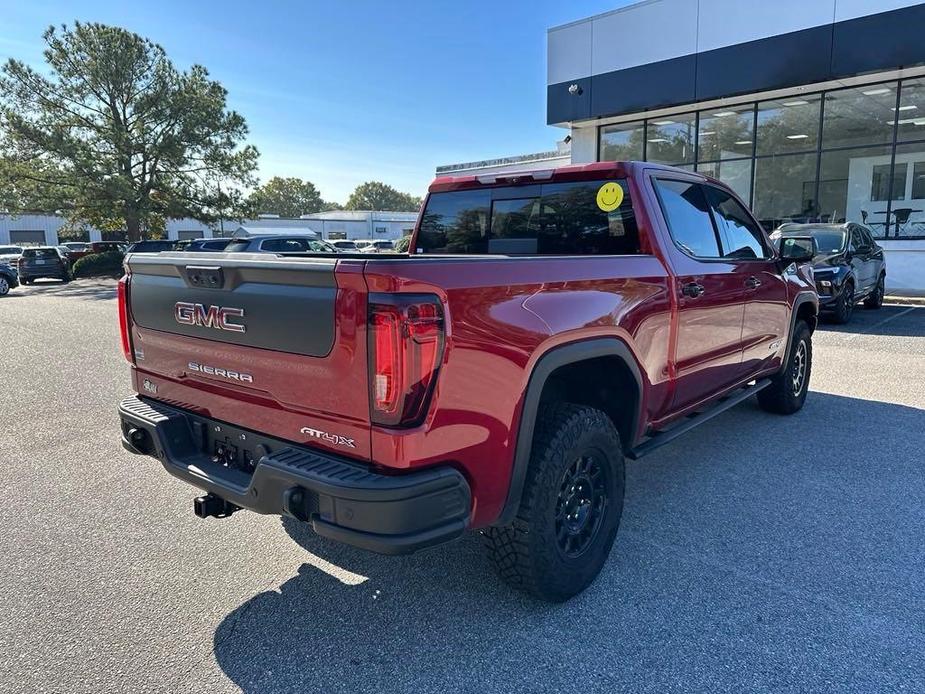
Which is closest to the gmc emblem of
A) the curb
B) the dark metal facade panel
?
the curb

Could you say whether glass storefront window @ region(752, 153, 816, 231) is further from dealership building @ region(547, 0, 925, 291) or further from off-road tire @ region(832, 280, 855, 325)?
off-road tire @ region(832, 280, 855, 325)

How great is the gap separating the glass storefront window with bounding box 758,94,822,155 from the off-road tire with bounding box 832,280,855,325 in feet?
25.2

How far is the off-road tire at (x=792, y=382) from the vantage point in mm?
5496

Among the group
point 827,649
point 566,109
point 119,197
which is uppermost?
point 566,109

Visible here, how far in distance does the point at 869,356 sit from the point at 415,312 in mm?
8256

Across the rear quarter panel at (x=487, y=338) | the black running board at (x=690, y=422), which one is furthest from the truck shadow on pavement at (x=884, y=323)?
the rear quarter panel at (x=487, y=338)

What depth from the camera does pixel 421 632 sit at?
2646 millimetres

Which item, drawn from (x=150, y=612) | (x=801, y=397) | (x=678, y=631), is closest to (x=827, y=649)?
(x=678, y=631)

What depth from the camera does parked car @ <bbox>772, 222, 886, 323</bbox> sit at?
1062 centimetres

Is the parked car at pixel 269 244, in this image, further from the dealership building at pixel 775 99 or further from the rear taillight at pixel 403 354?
the rear taillight at pixel 403 354

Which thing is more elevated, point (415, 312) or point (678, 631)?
point (415, 312)

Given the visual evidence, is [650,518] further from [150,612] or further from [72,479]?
[72,479]

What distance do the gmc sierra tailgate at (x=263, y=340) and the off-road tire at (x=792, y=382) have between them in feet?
14.2

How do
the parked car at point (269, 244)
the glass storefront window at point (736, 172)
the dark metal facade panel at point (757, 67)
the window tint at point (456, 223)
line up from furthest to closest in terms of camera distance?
1. the glass storefront window at point (736, 172)
2. the parked car at point (269, 244)
3. the dark metal facade panel at point (757, 67)
4. the window tint at point (456, 223)
